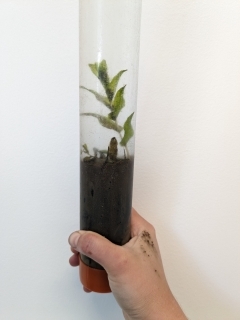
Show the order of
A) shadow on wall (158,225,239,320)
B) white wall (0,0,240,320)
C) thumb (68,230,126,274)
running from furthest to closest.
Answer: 1. shadow on wall (158,225,239,320)
2. white wall (0,0,240,320)
3. thumb (68,230,126,274)

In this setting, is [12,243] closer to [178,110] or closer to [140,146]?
[140,146]

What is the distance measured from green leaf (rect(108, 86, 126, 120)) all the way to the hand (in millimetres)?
215

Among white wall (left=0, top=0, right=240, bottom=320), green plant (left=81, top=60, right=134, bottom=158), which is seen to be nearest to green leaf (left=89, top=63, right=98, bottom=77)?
green plant (left=81, top=60, right=134, bottom=158)

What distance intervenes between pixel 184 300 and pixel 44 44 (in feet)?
2.31

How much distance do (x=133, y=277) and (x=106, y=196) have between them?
15 cm

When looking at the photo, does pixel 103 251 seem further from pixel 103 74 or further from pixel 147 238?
pixel 103 74

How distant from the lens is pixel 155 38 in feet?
1.91

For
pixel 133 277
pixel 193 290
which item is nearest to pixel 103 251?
pixel 133 277

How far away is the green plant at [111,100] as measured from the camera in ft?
1.55

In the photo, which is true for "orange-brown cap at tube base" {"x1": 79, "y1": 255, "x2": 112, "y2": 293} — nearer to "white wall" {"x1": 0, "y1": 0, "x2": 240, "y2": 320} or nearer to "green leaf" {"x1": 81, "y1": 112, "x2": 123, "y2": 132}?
"white wall" {"x1": 0, "y1": 0, "x2": 240, "y2": 320}

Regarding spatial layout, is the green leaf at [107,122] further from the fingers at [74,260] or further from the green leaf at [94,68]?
the fingers at [74,260]

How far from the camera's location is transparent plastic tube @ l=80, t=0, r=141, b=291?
0.47 meters

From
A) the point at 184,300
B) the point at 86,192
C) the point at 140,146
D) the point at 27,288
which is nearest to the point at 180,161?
the point at 140,146

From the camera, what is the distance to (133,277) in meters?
0.47
